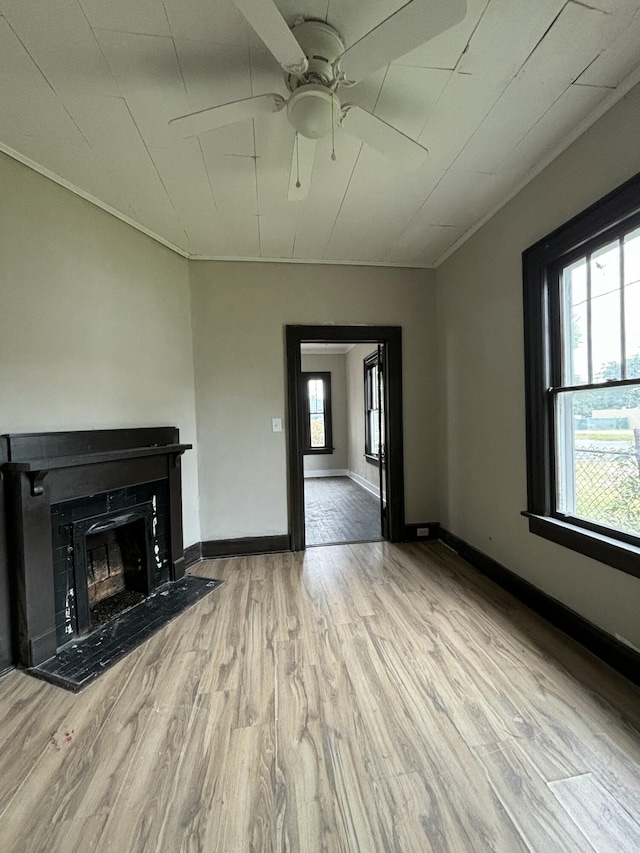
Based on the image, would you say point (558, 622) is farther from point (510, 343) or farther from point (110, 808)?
point (110, 808)

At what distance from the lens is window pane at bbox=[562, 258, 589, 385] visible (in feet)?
6.24

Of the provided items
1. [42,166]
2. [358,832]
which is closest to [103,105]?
[42,166]

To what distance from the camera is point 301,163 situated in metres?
1.65

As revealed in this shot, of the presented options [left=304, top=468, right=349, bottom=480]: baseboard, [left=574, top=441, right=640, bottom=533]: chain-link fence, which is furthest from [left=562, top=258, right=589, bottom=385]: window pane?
[left=304, top=468, right=349, bottom=480]: baseboard

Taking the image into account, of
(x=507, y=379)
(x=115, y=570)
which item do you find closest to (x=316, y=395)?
(x=507, y=379)

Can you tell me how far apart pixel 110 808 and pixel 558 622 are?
2.12m

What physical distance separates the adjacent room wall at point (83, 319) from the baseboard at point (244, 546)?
0.67 ft

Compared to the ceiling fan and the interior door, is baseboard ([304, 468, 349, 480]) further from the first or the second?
the ceiling fan

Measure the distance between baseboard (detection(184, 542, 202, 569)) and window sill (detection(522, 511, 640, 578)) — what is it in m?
2.49

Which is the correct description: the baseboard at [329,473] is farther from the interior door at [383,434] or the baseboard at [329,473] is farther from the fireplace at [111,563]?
the fireplace at [111,563]

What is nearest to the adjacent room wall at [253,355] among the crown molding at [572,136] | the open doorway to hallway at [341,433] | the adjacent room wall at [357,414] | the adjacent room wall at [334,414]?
the crown molding at [572,136]

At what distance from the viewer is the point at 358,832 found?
1.01 meters

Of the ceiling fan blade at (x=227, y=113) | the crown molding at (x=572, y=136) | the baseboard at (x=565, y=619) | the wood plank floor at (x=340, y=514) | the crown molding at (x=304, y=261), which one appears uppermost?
the crown molding at (x=304, y=261)

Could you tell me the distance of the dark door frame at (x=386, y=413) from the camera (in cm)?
317
